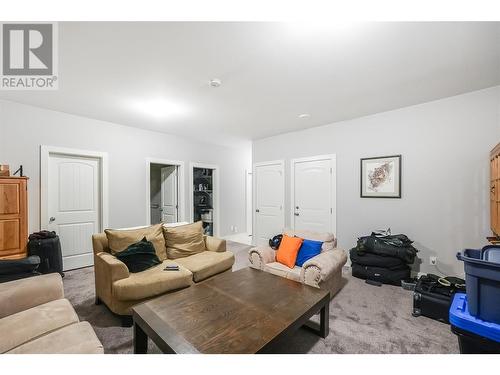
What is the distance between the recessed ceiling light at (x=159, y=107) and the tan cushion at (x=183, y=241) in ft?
5.56

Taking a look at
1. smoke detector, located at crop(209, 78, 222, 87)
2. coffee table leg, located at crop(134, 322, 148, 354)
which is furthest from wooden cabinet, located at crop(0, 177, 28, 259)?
smoke detector, located at crop(209, 78, 222, 87)

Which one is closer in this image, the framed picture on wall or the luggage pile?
the luggage pile

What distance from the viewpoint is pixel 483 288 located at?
4.45 feet

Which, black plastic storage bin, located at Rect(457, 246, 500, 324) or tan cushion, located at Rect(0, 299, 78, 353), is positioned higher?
black plastic storage bin, located at Rect(457, 246, 500, 324)

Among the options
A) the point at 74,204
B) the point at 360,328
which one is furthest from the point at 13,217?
the point at 360,328

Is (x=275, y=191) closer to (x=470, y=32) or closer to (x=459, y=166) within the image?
(x=459, y=166)

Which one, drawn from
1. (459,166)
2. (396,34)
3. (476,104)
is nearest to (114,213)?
(396,34)

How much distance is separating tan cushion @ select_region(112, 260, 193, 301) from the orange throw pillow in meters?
1.10

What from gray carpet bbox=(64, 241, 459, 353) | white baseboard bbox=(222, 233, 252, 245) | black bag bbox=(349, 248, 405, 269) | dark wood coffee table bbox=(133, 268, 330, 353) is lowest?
white baseboard bbox=(222, 233, 252, 245)

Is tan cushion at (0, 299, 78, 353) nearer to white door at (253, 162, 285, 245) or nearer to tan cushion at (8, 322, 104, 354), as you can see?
tan cushion at (8, 322, 104, 354)

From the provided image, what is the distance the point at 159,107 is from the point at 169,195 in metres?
2.43

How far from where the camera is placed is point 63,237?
3.52 m

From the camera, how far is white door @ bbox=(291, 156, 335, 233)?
4094 mm
